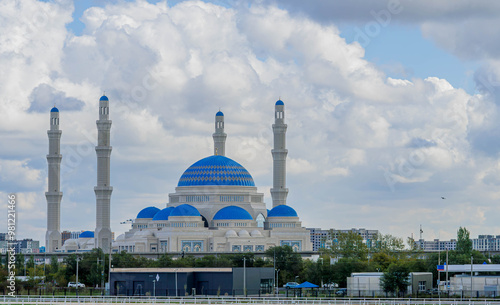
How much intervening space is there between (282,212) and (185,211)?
1669 cm

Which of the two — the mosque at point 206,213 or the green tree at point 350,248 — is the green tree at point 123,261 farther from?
the green tree at point 350,248

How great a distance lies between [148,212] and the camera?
164 metres

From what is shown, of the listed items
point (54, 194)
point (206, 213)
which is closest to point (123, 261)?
point (54, 194)

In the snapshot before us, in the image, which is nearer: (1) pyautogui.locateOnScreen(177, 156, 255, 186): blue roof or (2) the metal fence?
(2) the metal fence

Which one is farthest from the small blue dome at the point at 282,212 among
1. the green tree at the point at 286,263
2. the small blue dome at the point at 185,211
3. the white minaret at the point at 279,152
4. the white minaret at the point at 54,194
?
the white minaret at the point at 54,194

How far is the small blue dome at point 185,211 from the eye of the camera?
152500 mm

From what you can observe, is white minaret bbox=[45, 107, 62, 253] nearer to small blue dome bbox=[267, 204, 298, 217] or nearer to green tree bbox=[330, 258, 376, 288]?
small blue dome bbox=[267, 204, 298, 217]

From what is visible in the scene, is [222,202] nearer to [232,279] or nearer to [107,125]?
[107,125]

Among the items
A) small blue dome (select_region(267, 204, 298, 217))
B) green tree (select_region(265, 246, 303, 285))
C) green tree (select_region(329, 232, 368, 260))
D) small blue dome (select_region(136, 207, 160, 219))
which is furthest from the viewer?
small blue dome (select_region(136, 207, 160, 219))

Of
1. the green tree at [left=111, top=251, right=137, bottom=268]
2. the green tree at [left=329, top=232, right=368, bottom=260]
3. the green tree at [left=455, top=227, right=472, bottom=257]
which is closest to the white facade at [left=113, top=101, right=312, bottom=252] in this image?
the green tree at [left=329, top=232, right=368, bottom=260]

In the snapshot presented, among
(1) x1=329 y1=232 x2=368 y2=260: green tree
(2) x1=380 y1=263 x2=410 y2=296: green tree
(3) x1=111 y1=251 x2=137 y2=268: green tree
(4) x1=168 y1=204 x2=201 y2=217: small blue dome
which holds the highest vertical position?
(4) x1=168 y1=204 x2=201 y2=217: small blue dome

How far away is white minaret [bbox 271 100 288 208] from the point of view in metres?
156

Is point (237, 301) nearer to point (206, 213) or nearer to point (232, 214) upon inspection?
point (232, 214)

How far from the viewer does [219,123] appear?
166875 millimetres
